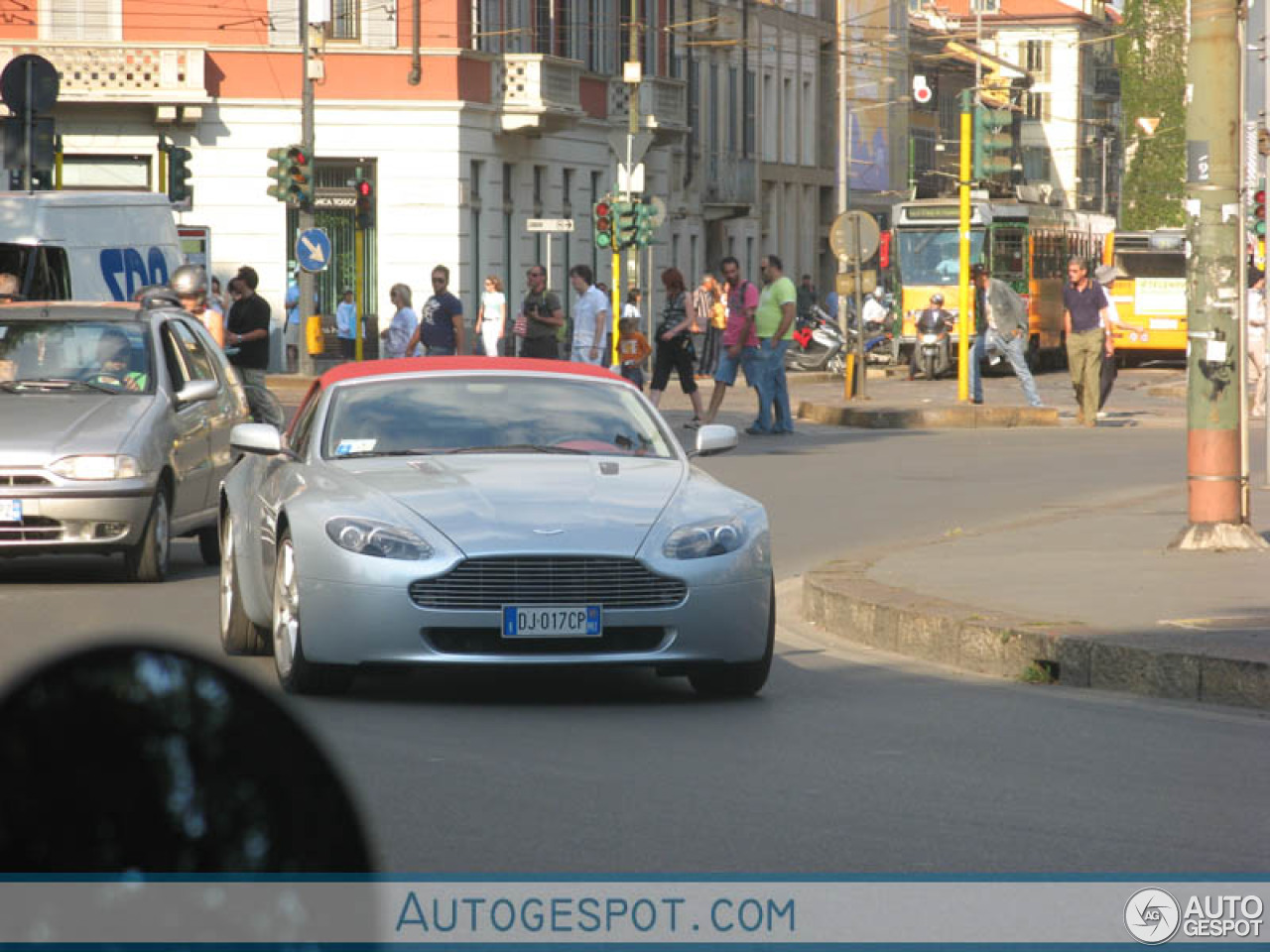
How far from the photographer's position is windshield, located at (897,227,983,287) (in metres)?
53.4

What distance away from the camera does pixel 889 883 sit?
242 inches

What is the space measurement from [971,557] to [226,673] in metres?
11.2

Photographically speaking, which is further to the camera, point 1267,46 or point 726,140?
point 726,140

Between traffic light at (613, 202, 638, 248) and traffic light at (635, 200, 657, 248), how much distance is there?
53mm

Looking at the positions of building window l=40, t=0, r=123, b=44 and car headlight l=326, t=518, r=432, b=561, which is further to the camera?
building window l=40, t=0, r=123, b=44

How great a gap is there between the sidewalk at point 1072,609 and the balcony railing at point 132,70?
35576 mm

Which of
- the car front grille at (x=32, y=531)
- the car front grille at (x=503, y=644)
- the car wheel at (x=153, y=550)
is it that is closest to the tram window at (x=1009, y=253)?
the car wheel at (x=153, y=550)

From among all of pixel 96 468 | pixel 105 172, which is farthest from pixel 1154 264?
pixel 96 468

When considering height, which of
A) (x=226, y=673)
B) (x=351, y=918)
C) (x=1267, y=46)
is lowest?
(x=351, y=918)

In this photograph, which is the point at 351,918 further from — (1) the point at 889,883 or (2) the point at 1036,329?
(2) the point at 1036,329

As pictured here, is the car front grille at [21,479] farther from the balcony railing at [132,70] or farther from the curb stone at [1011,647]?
the balcony railing at [132,70]

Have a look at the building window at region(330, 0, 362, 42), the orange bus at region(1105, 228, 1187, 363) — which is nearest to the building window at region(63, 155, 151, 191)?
the building window at region(330, 0, 362, 42)

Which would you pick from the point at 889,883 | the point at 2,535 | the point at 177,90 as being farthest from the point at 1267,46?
the point at 177,90

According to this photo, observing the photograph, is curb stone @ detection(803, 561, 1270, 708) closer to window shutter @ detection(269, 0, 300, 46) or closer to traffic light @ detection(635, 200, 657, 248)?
traffic light @ detection(635, 200, 657, 248)
